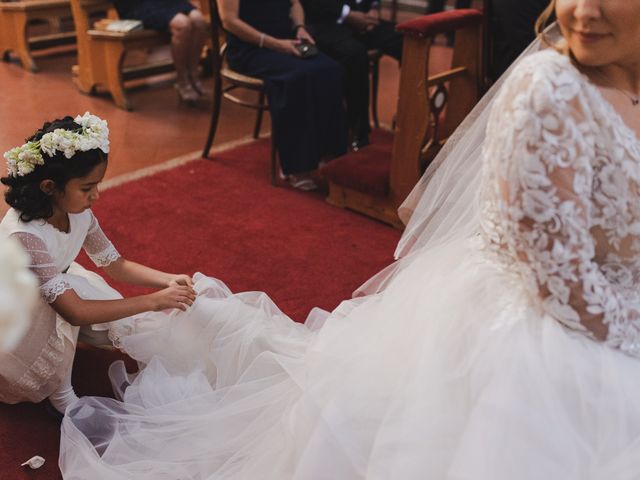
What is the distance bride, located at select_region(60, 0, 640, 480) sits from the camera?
1103 mm

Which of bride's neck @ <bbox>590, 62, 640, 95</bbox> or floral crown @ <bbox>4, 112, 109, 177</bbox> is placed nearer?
bride's neck @ <bbox>590, 62, 640, 95</bbox>

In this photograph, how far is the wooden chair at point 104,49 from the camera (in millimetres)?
4691

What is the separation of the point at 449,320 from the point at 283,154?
7.83 ft

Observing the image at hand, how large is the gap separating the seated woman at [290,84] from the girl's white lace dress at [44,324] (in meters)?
1.60

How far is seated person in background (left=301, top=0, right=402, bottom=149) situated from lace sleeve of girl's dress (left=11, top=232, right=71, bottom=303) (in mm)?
2357

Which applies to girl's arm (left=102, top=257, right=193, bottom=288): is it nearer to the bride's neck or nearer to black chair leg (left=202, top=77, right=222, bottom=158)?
the bride's neck

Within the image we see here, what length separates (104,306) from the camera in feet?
6.26

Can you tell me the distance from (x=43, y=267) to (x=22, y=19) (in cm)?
423

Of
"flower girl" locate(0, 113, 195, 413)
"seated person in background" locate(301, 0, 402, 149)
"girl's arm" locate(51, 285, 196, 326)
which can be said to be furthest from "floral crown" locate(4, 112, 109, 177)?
"seated person in background" locate(301, 0, 402, 149)

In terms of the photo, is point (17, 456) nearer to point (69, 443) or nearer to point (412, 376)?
point (69, 443)

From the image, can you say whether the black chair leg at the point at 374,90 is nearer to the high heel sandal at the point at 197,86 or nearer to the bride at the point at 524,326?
the high heel sandal at the point at 197,86

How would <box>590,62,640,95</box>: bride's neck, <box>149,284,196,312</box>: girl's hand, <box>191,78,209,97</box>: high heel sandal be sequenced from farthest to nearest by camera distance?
<box>191,78,209,97</box>: high heel sandal → <box>149,284,196,312</box>: girl's hand → <box>590,62,640,95</box>: bride's neck

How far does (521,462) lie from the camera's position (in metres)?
1.11

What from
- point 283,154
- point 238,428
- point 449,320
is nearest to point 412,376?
point 449,320
